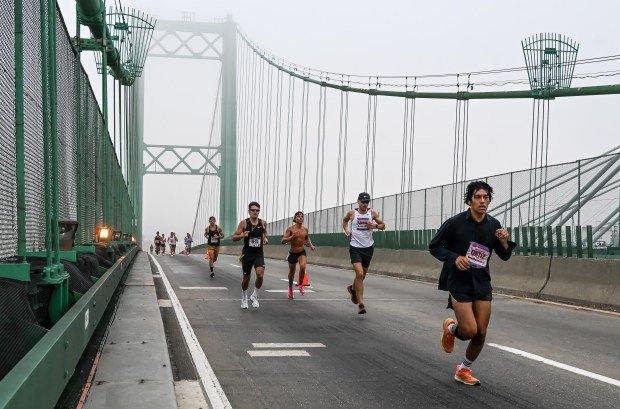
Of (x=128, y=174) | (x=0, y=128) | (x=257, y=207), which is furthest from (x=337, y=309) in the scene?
(x=128, y=174)

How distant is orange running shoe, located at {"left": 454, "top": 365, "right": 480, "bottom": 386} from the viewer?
5962mm

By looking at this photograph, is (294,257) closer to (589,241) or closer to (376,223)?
(376,223)

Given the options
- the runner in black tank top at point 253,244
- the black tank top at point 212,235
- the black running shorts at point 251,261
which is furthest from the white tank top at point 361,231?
the black tank top at point 212,235

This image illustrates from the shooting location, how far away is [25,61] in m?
6.54

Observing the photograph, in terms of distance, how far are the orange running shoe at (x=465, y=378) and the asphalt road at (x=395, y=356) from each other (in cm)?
6

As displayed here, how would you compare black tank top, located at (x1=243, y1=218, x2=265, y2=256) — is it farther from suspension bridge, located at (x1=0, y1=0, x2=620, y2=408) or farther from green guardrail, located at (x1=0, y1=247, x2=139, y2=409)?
green guardrail, located at (x1=0, y1=247, x2=139, y2=409)

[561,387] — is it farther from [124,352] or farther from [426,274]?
[426,274]

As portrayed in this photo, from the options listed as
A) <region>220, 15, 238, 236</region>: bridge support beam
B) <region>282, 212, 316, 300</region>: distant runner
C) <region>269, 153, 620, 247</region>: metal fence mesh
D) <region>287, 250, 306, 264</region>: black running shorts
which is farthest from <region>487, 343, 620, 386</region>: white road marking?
<region>220, 15, 238, 236</region>: bridge support beam

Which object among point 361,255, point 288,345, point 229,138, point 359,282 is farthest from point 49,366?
point 229,138

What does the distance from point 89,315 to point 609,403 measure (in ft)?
12.6

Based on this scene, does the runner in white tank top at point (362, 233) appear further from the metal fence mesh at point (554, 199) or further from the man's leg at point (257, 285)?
the metal fence mesh at point (554, 199)

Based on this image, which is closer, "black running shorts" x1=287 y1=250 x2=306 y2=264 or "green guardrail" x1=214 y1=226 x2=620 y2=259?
"green guardrail" x1=214 y1=226 x2=620 y2=259

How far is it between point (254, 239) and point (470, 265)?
651cm

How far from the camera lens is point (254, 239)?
1239cm
